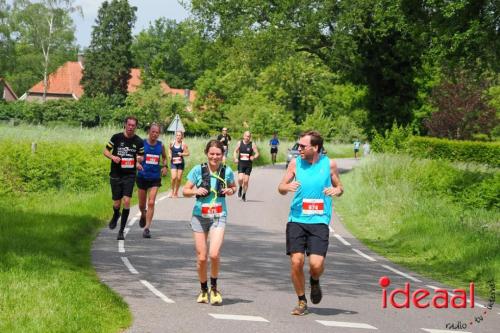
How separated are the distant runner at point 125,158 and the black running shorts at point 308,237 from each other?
20.0 ft

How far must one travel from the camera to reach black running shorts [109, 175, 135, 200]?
14680 millimetres

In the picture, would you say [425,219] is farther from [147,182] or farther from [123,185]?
[123,185]

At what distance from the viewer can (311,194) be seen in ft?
28.4

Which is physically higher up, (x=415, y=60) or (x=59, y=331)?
(x=415, y=60)

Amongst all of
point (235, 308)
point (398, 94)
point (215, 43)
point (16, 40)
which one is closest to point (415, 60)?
point (398, 94)

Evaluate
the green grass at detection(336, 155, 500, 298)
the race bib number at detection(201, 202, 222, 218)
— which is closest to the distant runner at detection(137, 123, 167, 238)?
the green grass at detection(336, 155, 500, 298)

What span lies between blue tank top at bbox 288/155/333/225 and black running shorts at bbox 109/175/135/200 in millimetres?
6348

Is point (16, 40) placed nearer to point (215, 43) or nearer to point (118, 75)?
point (118, 75)

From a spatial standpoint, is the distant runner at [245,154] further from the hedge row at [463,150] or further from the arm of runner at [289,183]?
the hedge row at [463,150]

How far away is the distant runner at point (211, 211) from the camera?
9.31 metres

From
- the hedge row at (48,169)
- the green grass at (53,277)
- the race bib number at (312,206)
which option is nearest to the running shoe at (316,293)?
the race bib number at (312,206)

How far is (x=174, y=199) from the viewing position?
24609mm

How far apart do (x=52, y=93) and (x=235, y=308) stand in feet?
360

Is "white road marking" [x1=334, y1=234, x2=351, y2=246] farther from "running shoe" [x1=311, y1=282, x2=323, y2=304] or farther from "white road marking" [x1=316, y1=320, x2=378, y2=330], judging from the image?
"white road marking" [x1=316, y1=320, x2=378, y2=330]
